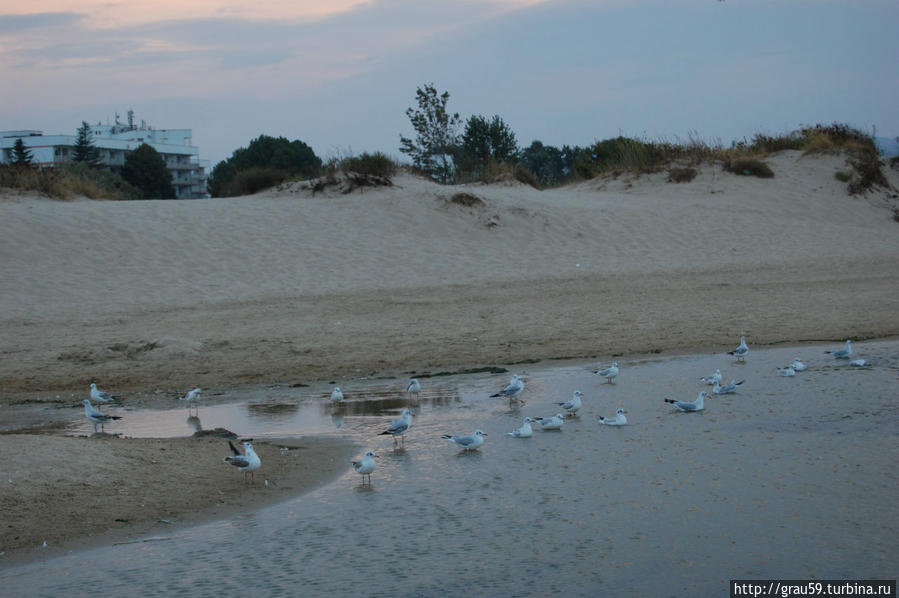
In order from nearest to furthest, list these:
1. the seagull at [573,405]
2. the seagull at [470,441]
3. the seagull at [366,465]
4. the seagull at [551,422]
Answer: the seagull at [366,465], the seagull at [470,441], the seagull at [551,422], the seagull at [573,405]

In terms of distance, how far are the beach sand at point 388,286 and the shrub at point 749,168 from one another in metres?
1.32

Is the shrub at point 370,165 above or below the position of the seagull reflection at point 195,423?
above

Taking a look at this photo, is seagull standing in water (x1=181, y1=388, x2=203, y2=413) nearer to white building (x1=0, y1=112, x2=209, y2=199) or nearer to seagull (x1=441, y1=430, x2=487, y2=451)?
seagull (x1=441, y1=430, x2=487, y2=451)

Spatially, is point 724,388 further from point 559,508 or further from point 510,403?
point 559,508

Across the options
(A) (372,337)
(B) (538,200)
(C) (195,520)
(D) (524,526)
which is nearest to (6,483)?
(C) (195,520)

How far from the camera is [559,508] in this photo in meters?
8.16

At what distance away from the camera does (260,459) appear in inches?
368

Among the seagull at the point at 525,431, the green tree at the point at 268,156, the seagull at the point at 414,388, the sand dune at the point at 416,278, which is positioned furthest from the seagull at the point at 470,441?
the green tree at the point at 268,156

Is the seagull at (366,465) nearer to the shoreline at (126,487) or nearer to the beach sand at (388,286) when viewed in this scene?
the shoreline at (126,487)

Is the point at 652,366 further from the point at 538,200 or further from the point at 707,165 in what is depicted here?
the point at 707,165

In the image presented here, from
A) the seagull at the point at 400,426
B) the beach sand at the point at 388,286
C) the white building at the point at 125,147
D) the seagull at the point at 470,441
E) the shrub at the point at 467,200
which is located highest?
the white building at the point at 125,147

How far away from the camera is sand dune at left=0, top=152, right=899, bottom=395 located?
14867 mm

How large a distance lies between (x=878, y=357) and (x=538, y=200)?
13.7 meters

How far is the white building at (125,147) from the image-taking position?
7388 cm
